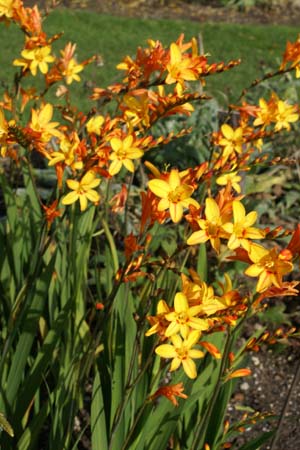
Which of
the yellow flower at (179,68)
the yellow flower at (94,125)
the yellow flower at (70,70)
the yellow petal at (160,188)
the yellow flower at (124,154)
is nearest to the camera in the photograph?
the yellow petal at (160,188)

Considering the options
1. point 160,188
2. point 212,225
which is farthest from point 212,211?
point 160,188

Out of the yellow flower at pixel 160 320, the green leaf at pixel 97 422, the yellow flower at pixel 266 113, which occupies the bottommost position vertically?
the green leaf at pixel 97 422

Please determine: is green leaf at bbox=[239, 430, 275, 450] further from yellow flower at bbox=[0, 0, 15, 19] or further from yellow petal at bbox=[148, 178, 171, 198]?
yellow flower at bbox=[0, 0, 15, 19]

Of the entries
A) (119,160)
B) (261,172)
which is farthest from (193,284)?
(261,172)

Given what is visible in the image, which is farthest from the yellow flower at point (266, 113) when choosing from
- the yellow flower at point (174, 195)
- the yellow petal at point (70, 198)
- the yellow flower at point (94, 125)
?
the yellow flower at point (174, 195)

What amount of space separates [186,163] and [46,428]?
2.05m

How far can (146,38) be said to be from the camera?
7949 millimetres

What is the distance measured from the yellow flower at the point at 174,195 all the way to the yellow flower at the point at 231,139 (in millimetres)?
799

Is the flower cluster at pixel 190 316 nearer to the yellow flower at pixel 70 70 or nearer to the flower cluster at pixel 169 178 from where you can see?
the flower cluster at pixel 169 178

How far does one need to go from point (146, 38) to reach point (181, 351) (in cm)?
674

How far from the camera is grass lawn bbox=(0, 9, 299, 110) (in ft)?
23.0

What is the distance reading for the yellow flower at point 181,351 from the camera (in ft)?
5.23

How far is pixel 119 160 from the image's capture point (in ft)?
6.44

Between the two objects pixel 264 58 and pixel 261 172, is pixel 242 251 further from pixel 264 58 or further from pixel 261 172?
pixel 264 58
